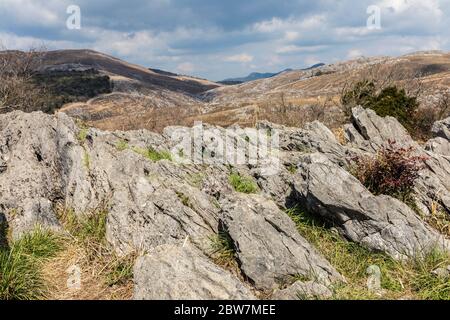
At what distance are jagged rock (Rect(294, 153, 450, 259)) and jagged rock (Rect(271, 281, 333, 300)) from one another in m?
2.39

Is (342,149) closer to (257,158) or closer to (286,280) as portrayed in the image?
(257,158)

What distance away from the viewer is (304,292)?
698cm

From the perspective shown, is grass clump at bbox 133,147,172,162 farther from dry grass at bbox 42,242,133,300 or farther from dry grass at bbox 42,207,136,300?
dry grass at bbox 42,242,133,300

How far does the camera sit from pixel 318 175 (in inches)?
389

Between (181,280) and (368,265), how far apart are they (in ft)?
13.7

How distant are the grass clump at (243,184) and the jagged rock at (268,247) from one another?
252cm

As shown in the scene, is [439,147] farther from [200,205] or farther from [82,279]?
[82,279]

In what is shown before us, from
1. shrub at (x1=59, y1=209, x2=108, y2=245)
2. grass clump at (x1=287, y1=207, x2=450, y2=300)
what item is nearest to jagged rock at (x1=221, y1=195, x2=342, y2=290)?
grass clump at (x1=287, y1=207, x2=450, y2=300)

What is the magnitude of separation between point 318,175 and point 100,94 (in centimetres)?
19623

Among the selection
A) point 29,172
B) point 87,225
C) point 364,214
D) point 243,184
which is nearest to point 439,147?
point 364,214

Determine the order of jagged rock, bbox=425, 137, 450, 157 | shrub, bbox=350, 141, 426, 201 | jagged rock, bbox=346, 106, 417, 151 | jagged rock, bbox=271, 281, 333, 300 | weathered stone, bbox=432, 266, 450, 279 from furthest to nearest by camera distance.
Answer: jagged rock, bbox=346, 106, 417, 151 < jagged rock, bbox=425, 137, 450, 157 < shrub, bbox=350, 141, 426, 201 < weathered stone, bbox=432, 266, 450, 279 < jagged rock, bbox=271, 281, 333, 300

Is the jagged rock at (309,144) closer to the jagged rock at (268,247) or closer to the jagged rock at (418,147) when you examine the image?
the jagged rock at (418,147)

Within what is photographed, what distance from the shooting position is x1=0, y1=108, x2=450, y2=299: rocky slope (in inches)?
288
